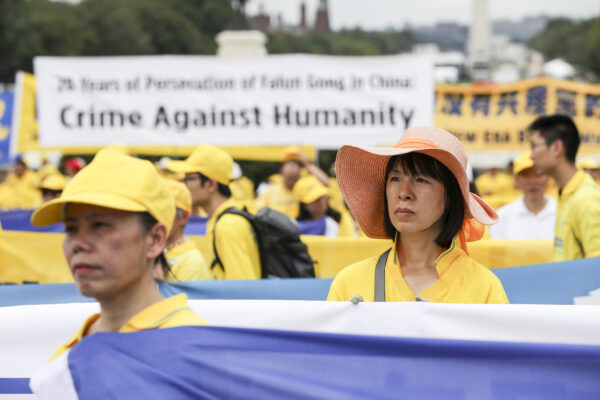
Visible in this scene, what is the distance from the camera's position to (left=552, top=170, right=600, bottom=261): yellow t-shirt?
4789mm

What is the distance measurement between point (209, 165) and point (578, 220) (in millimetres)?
2262

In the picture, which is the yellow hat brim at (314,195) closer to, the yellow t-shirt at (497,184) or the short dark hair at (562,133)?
the short dark hair at (562,133)

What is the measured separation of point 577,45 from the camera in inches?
3725

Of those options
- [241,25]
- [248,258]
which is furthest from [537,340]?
[241,25]

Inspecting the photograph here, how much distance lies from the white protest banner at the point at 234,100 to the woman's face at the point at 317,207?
119 cm

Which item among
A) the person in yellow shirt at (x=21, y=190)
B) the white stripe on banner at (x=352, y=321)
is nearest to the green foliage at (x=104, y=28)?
the person in yellow shirt at (x=21, y=190)

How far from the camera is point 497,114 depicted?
35.8ft

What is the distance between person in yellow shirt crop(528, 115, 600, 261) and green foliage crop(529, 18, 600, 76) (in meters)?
74.8

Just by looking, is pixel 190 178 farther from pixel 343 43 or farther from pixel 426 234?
pixel 343 43

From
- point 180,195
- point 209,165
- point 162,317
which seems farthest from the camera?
point 209,165

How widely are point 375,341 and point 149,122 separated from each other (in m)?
7.32

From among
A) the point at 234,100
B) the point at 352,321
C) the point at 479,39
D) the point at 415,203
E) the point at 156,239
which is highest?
the point at 156,239

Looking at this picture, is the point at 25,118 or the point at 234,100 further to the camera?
the point at 25,118

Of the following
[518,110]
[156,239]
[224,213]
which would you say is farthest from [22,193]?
[156,239]
